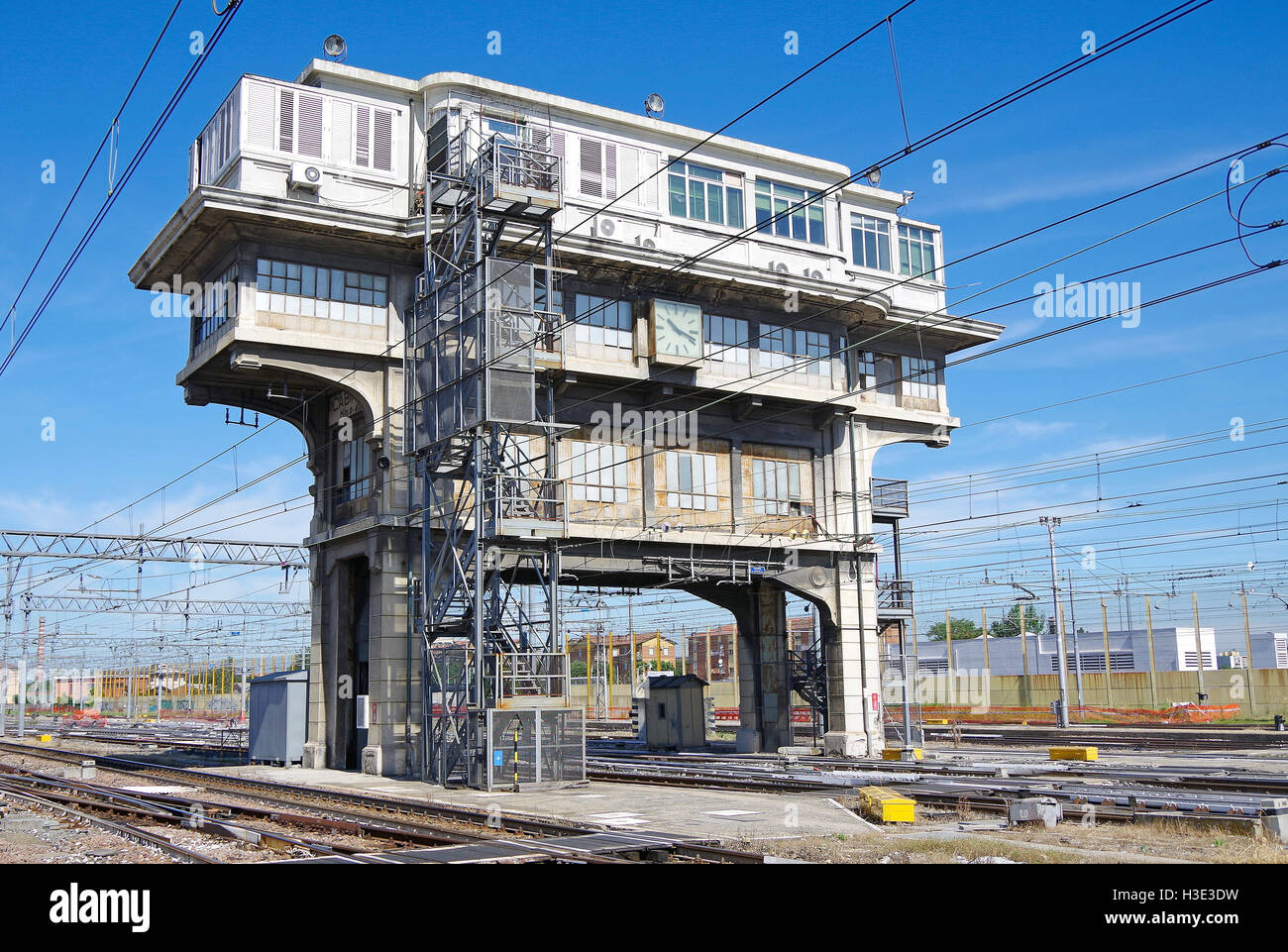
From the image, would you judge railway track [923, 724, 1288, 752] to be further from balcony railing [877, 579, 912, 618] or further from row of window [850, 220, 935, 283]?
row of window [850, 220, 935, 283]

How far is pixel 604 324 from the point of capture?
123ft

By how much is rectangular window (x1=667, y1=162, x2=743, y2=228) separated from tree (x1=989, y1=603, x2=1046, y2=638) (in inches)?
4094

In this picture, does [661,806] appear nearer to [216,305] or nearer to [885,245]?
[216,305]

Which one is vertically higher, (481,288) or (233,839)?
(481,288)

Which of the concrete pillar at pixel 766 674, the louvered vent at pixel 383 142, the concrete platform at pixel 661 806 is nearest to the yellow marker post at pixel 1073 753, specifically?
the concrete pillar at pixel 766 674

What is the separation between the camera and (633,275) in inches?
1479

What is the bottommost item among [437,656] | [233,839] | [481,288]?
[233,839]

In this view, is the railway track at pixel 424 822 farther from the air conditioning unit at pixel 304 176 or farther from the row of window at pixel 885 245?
the row of window at pixel 885 245

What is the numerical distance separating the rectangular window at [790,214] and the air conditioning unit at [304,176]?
15.4 metres

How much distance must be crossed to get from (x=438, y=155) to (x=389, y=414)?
8179mm
